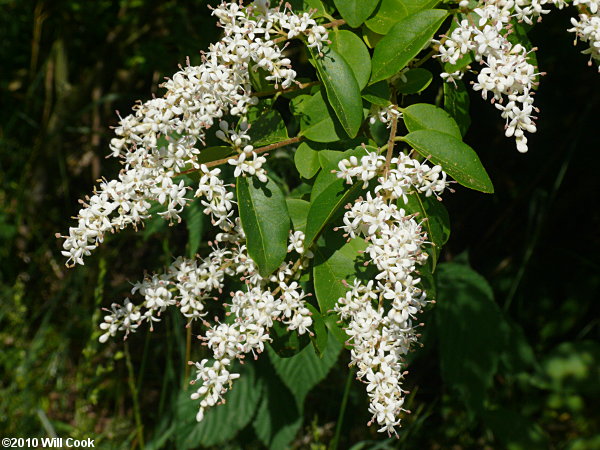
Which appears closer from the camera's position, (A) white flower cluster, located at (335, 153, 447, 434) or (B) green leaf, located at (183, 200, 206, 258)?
(A) white flower cluster, located at (335, 153, 447, 434)

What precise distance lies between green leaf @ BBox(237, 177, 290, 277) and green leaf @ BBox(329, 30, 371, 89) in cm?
24

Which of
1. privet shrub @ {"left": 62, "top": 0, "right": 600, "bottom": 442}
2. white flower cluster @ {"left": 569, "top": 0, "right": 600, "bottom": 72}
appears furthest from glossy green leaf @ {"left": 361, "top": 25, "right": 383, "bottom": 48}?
A: white flower cluster @ {"left": 569, "top": 0, "right": 600, "bottom": 72}

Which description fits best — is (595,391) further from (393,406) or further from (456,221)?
(393,406)

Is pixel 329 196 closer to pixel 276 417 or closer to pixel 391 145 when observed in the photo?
pixel 391 145

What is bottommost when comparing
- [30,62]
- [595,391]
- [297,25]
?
[595,391]

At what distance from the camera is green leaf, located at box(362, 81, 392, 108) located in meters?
1.04

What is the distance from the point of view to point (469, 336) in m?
1.99

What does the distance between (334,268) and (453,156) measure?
272 millimetres

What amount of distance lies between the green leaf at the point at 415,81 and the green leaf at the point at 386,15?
9 cm

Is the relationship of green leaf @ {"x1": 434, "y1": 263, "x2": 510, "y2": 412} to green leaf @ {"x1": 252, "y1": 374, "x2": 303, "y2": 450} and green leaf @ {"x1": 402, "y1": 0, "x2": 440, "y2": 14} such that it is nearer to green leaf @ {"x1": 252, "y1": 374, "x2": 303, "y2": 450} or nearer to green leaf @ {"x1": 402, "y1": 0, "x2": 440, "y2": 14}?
green leaf @ {"x1": 252, "y1": 374, "x2": 303, "y2": 450}

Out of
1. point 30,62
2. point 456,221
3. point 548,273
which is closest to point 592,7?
point 456,221

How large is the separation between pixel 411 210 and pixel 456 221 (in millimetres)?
1774

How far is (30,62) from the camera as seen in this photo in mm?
3227

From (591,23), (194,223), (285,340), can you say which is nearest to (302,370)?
(194,223)
